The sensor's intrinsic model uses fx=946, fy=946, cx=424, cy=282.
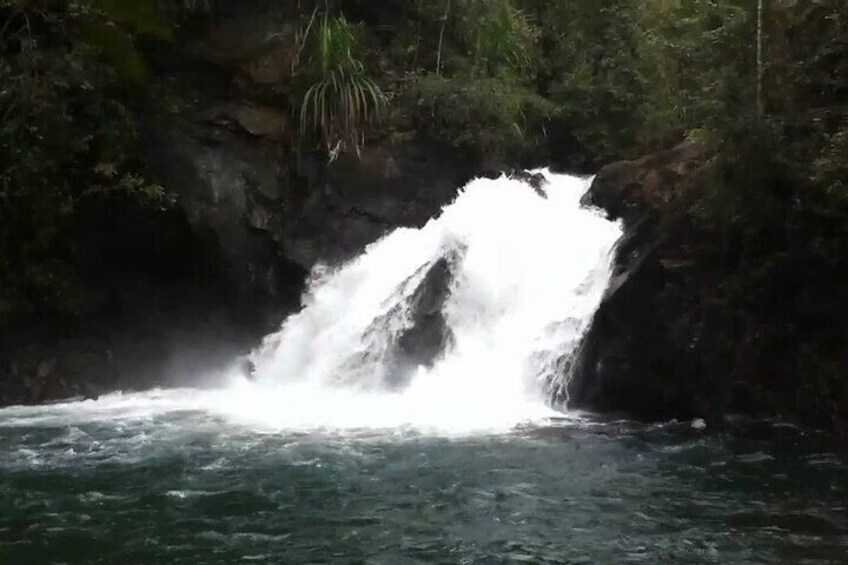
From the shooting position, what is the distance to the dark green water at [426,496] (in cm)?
659

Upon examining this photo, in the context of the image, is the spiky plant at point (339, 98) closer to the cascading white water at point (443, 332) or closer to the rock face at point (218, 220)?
the rock face at point (218, 220)

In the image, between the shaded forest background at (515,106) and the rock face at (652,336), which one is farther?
the rock face at (652,336)

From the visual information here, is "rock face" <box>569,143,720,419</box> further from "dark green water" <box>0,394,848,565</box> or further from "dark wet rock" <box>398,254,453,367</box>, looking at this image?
"dark wet rock" <box>398,254,453,367</box>

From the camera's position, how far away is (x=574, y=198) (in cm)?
1518

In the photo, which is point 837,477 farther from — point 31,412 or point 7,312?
point 7,312

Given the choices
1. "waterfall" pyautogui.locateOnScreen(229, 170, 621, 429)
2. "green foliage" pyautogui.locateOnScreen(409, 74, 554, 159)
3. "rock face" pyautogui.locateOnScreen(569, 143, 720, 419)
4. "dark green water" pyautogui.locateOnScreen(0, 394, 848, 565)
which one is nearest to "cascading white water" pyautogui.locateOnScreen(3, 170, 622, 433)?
"waterfall" pyautogui.locateOnScreen(229, 170, 621, 429)

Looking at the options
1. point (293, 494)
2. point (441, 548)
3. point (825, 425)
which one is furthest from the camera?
point (825, 425)

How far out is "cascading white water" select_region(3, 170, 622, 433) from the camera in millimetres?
11609

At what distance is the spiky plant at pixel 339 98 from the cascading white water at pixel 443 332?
1.80 meters

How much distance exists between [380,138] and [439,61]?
228 centimetres

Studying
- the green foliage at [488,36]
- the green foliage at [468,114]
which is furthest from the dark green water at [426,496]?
the green foliage at [488,36]

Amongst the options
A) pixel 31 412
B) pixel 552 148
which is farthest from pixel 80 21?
pixel 552 148

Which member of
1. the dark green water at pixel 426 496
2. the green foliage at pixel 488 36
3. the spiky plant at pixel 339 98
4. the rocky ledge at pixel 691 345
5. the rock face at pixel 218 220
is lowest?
the dark green water at pixel 426 496

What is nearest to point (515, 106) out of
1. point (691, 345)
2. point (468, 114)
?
point (468, 114)
